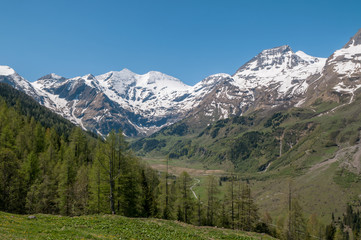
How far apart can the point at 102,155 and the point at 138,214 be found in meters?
23.1

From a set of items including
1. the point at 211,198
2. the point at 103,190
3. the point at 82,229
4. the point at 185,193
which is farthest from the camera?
the point at 211,198

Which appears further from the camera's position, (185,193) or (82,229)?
(185,193)

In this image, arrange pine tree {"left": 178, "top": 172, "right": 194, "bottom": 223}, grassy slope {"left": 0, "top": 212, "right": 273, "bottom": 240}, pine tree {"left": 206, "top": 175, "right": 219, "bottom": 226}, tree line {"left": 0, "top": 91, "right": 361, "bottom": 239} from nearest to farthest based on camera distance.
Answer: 1. grassy slope {"left": 0, "top": 212, "right": 273, "bottom": 240}
2. tree line {"left": 0, "top": 91, "right": 361, "bottom": 239}
3. pine tree {"left": 178, "top": 172, "right": 194, "bottom": 223}
4. pine tree {"left": 206, "top": 175, "right": 219, "bottom": 226}

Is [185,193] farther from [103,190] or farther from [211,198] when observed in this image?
[103,190]

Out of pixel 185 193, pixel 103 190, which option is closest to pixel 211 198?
pixel 185 193

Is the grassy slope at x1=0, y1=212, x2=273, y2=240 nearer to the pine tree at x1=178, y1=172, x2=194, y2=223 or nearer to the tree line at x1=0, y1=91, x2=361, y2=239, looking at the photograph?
the tree line at x1=0, y1=91, x2=361, y2=239

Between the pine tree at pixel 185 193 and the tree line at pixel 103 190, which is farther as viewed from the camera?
the pine tree at pixel 185 193

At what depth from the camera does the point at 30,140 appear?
287ft

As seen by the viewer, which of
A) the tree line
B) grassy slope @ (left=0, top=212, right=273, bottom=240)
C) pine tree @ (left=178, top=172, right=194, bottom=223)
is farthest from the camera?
pine tree @ (left=178, top=172, right=194, bottom=223)

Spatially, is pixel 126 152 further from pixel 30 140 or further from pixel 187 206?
pixel 30 140

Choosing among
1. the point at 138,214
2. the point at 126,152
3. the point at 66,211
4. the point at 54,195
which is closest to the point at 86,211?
the point at 66,211

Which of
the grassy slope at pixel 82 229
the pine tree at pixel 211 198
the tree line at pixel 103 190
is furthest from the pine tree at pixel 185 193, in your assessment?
the grassy slope at pixel 82 229

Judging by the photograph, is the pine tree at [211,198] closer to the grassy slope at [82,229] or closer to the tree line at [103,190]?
the tree line at [103,190]

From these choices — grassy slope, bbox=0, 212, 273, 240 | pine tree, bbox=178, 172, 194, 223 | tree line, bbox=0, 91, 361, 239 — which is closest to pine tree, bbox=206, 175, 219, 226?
tree line, bbox=0, 91, 361, 239
